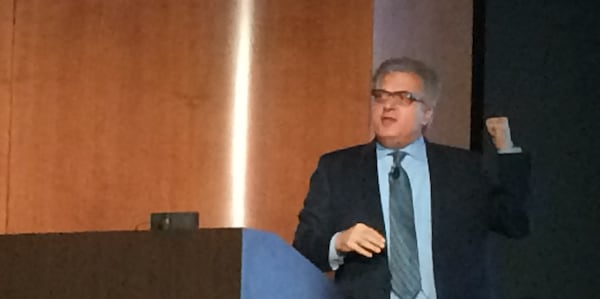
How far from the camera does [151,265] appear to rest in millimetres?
1240

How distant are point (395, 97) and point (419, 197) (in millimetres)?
215

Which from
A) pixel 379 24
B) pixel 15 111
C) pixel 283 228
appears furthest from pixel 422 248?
pixel 15 111

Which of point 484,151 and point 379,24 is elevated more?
point 379,24

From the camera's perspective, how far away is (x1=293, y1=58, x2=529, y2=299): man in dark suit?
1970 millimetres

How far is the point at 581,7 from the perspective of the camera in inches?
107

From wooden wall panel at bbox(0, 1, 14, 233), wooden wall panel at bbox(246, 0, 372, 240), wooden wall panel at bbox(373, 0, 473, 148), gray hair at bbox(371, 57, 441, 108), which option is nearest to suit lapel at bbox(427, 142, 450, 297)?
gray hair at bbox(371, 57, 441, 108)

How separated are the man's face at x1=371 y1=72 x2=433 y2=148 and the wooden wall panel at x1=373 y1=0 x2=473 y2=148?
1.50ft

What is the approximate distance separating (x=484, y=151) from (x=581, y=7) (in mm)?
484

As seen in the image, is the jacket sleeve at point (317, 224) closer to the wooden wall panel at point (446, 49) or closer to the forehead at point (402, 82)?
the forehead at point (402, 82)

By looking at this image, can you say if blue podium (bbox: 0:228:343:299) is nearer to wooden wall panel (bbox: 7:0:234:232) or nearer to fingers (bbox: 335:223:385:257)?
fingers (bbox: 335:223:385:257)

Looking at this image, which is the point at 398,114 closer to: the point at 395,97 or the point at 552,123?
the point at 395,97

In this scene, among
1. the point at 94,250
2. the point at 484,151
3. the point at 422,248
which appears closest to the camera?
the point at 94,250

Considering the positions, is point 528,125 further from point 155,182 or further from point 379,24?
point 155,182

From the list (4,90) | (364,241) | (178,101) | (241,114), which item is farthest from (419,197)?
(4,90)
